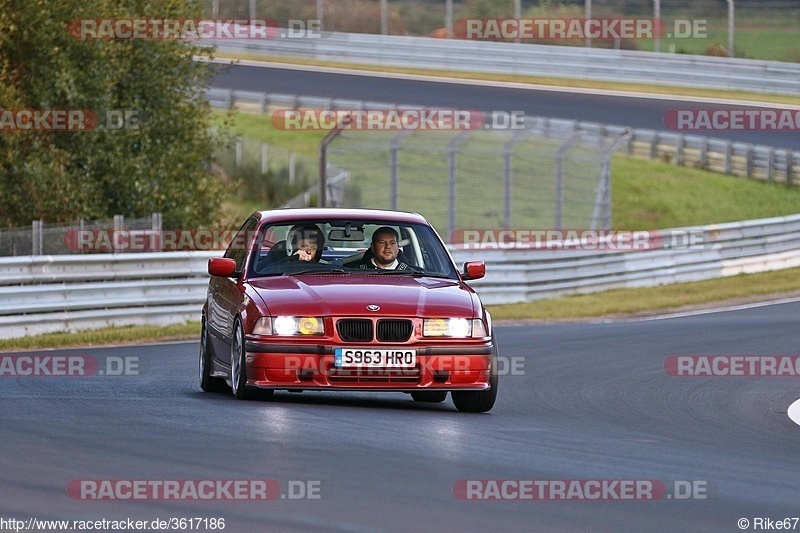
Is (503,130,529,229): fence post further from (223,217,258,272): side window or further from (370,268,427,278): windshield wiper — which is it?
(370,268,427,278): windshield wiper

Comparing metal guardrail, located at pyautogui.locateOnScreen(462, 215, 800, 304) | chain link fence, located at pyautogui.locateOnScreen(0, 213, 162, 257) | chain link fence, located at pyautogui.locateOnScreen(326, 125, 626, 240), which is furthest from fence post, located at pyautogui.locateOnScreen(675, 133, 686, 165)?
chain link fence, located at pyautogui.locateOnScreen(0, 213, 162, 257)

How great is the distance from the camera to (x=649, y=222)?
117 feet

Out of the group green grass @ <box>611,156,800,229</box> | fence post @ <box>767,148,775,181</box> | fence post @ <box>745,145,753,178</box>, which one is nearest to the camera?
green grass @ <box>611,156,800,229</box>

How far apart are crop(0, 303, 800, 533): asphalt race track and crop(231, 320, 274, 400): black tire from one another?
17 centimetres

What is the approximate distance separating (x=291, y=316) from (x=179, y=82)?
54.5 ft

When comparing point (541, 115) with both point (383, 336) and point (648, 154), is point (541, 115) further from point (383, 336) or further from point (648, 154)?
point (383, 336)

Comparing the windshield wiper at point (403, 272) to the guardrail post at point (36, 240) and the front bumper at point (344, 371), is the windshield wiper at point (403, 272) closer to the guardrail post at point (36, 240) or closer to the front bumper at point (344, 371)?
the front bumper at point (344, 371)

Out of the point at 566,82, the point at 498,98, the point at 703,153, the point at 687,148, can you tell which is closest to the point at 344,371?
the point at 703,153

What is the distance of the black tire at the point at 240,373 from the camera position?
10914 mm

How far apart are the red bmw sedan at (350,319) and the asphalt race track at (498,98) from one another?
93.4 ft

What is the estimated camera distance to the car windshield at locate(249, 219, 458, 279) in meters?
11.6

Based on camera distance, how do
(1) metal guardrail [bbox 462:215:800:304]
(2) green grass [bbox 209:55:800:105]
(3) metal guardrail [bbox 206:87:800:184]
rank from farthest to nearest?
(2) green grass [bbox 209:55:800:105]
(3) metal guardrail [bbox 206:87:800:184]
(1) metal guardrail [bbox 462:215:800:304]

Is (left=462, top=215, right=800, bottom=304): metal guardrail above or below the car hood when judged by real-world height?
below

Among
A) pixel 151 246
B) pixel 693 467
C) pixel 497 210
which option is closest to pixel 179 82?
pixel 151 246
